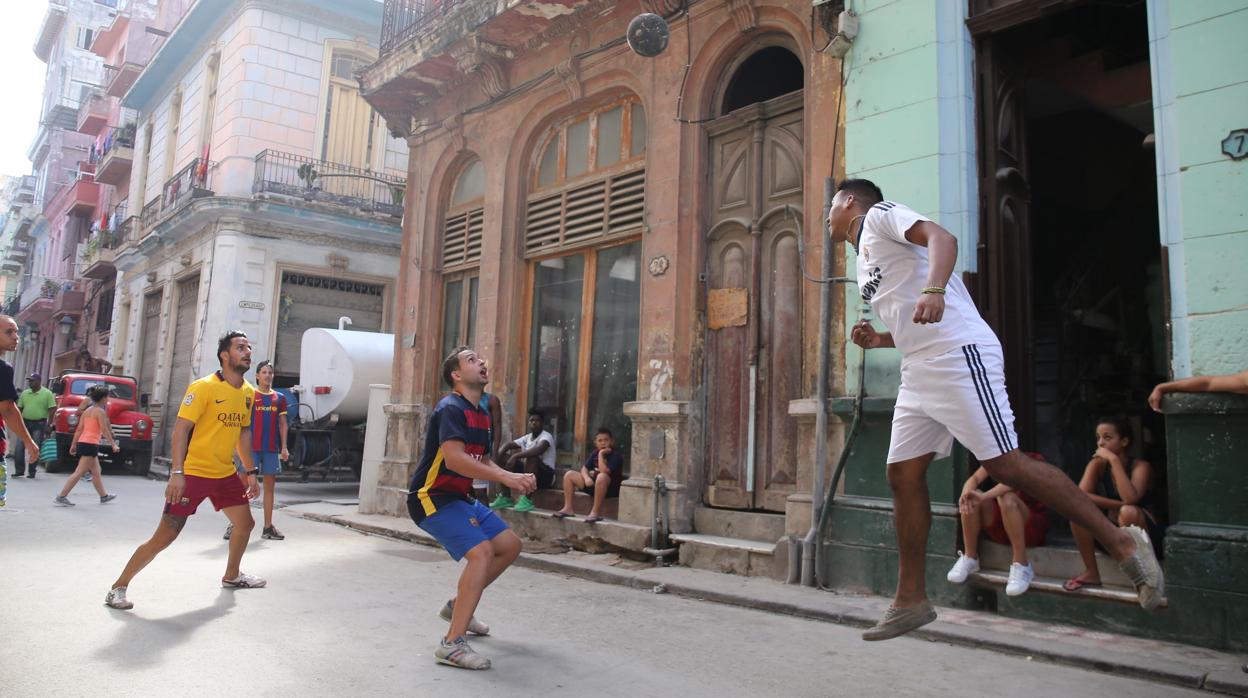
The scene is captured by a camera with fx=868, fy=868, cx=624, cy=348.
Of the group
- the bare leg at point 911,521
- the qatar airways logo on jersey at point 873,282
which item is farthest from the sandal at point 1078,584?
the qatar airways logo on jersey at point 873,282

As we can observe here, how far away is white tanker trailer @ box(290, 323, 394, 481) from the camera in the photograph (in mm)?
15742

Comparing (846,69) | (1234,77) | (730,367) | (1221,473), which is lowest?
(1221,473)

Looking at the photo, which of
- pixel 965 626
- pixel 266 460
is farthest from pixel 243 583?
pixel 965 626

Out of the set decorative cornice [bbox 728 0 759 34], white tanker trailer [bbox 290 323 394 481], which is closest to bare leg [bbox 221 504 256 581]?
decorative cornice [bbox 728 0 759 34]

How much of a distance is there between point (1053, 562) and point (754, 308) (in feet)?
11.0

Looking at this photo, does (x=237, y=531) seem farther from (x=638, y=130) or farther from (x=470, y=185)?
(x=470, y=185)

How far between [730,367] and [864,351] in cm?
178

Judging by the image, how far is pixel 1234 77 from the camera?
5.03 metres

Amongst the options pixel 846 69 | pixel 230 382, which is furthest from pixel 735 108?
pixel 230 382

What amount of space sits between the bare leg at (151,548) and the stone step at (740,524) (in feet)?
14.3

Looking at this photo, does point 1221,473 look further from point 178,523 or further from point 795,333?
point 178,523

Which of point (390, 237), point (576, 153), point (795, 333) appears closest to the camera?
point (795, 333)

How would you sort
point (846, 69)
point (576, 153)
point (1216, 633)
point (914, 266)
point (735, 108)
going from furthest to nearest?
point (576, 153), point (735, 108), point (846, 69), point (1216, 633), point (914, 266)

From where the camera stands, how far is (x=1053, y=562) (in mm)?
5684
